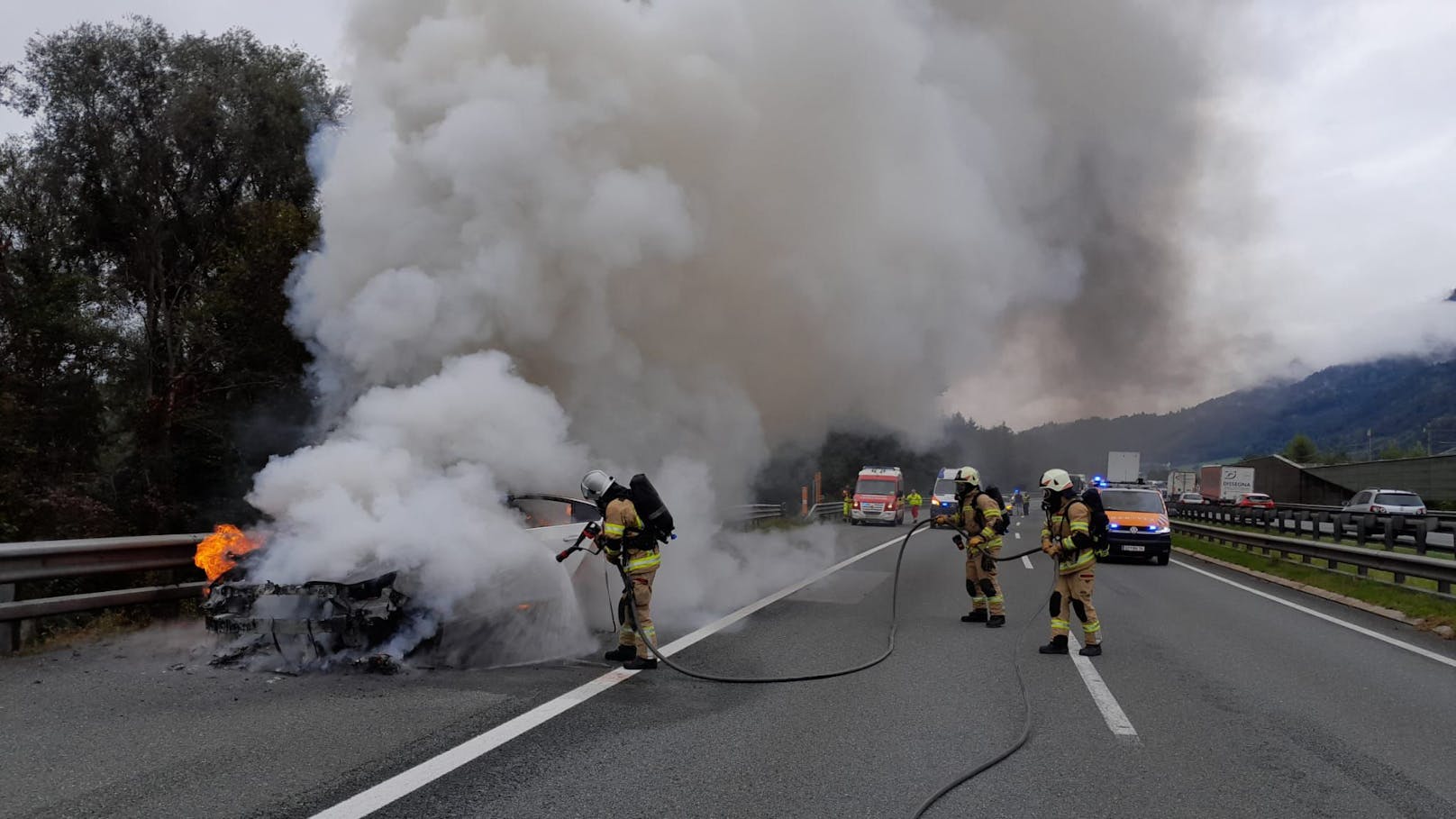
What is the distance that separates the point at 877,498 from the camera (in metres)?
37.2

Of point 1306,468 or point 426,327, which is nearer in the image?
point 426,327

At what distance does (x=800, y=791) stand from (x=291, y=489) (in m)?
4.95

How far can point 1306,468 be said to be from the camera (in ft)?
173

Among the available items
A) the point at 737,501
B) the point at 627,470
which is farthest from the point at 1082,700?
the point at 737,501

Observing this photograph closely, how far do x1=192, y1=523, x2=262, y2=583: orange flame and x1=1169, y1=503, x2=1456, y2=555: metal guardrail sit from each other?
712 inches

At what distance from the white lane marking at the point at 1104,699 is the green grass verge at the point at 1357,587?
17.1 feet

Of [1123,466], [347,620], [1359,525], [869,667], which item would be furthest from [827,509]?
[347,620]

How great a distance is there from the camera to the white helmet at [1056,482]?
367 inches

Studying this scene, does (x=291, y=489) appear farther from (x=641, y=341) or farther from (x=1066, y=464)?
(x=1066, y=464)

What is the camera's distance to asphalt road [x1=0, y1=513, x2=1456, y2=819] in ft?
14.3

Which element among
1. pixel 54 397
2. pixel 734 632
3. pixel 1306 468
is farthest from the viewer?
pixel 1306 468

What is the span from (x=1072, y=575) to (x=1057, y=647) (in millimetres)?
670

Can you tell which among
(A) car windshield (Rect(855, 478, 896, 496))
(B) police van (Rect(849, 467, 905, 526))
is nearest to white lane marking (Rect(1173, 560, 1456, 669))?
(B) police van (Rect(849, 467, 905, 526))

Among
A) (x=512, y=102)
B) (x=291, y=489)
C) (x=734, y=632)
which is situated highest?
(x=512, y=102)
